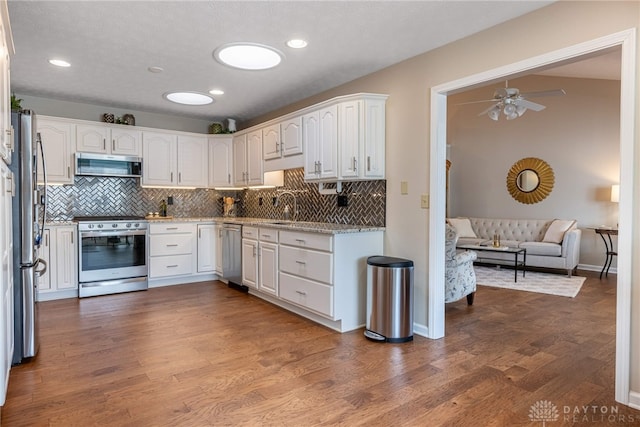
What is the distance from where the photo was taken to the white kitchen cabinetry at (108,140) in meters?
4.87

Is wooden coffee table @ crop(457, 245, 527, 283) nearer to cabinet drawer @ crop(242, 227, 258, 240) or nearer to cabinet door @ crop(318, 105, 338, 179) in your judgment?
cabinet door @ crop(318, 105, 338, 179)

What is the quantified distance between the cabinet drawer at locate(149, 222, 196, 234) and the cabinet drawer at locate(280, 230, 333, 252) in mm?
1934

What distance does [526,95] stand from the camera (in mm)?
4965

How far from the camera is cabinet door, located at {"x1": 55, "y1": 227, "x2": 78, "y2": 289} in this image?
4.45 metres

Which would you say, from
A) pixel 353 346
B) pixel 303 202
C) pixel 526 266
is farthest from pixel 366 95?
pixel 526 266

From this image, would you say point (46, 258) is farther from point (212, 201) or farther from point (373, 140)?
point (373, 140)

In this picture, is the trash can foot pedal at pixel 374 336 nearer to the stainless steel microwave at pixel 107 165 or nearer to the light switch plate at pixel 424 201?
the light switch plate at pixel 424 201

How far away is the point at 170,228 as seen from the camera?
5172 mm

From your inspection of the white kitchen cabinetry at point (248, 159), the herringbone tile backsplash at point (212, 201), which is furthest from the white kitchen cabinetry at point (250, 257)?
the white kitchen cabinetry at point (248, 159)

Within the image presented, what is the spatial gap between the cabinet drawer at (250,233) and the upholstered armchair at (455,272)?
2.13 meters

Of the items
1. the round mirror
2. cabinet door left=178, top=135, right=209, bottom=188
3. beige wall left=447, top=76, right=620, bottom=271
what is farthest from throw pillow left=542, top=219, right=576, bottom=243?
cabinet door left=178, top=135, right=209, bottom=188

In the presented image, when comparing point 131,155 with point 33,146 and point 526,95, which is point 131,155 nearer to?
point 33,146

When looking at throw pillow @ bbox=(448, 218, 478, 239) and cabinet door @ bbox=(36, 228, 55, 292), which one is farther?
throw pillow @ bbox=(448, 218, 478, 239)

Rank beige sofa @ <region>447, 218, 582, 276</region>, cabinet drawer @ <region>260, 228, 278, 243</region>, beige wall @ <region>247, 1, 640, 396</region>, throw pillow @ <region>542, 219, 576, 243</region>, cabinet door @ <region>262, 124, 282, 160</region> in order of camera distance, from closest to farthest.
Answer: beige wall @ <region>247, 1, 640, 396</region>, cabinet drawer @ <region>260, 228, 278, 243</region>, cabinet door @ <region>262, 124, 282, 160</region>, beige sofa @ <region>447, 218, 582, 276</region>, throw pillow @ <region>542, 219, 576, 243</region>
